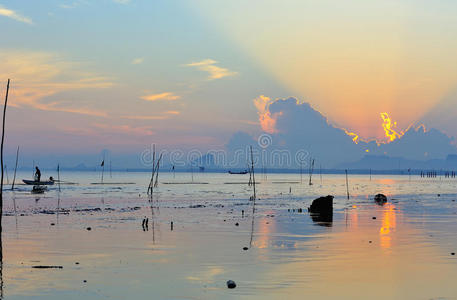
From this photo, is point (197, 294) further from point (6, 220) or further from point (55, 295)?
point (6, 220)

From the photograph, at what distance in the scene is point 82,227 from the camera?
35500 mm

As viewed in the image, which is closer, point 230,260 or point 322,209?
point 230,260

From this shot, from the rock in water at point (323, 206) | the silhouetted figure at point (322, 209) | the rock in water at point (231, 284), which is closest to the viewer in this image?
the rock in water at point (231, 284)

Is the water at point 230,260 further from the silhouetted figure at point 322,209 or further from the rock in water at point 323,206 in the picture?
the rock in water at point 323,206

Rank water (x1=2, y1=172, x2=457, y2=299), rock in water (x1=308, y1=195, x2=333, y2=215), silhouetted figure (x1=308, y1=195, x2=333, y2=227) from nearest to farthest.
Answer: water (x1=2, y1=172, x2=457, y2=299), silhouetted figure (x1=308, y1=195, x2=333, y2=227), rock in water (x1=308, y1=195, x2=333, y2=215)

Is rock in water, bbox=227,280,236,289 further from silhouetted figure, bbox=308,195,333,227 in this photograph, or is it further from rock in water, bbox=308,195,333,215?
rock in water, bbox=308,195,333,215

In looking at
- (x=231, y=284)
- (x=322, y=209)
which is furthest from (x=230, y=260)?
(x=322, y=209)

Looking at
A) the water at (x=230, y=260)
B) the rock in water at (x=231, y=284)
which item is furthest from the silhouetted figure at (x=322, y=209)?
the rock in water at (x=231, y=284)

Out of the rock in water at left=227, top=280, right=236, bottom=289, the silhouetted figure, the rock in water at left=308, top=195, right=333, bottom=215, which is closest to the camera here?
the rock in water at left=227, top=280, right=236, bottom=289

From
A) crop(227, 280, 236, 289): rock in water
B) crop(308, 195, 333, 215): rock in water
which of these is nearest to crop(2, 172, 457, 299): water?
crop(227, 280, 236, 289): rock in water

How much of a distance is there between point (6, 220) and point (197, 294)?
28.2 meters

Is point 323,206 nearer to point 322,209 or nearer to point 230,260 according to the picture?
point 322,209

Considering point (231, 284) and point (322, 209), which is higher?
point (322, 209)

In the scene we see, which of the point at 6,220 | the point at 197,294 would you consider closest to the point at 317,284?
the point at 197,294
